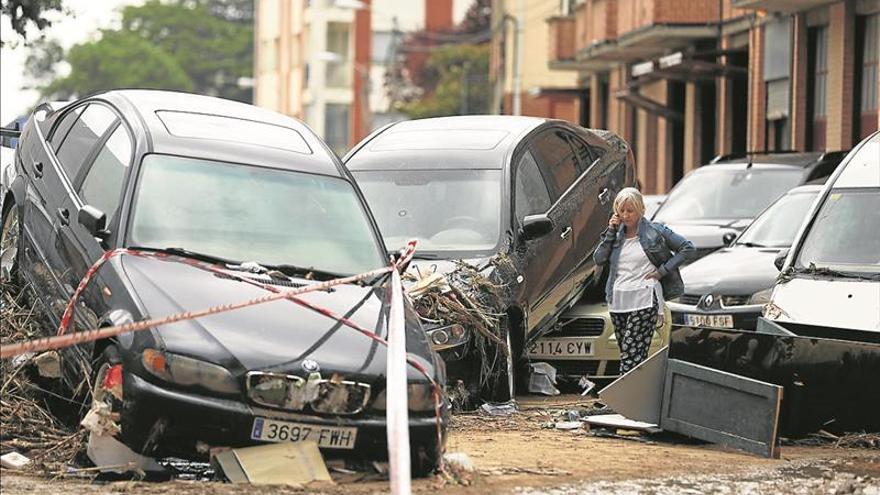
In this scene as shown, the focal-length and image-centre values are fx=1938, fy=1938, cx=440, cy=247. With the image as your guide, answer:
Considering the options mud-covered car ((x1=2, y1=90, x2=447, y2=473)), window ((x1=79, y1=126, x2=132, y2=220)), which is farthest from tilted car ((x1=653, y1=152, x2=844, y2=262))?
window ((x1=79, y1=126, x2=132, y2=220))

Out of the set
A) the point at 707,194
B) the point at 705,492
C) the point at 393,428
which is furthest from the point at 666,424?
the point at 707,194

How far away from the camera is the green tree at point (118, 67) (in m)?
116

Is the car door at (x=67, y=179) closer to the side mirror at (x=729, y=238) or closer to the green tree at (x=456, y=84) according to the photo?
the side mirror at (x=729, y=238)

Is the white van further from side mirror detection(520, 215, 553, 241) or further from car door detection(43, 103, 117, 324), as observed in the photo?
car door detection(43, 103, 117, 324)

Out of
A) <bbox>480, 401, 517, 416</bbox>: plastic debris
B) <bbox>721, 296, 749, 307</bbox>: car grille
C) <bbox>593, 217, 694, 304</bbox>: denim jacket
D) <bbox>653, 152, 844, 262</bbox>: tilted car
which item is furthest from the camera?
<bbox>653, 152, 844, 262</bbox>: tilted car

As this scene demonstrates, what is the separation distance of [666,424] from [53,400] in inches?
142

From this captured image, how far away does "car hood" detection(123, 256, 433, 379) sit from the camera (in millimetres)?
9008

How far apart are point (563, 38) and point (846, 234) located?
34.8 metres

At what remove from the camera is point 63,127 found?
39.5 feet

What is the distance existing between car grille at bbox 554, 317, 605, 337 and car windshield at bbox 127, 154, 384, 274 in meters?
4.30

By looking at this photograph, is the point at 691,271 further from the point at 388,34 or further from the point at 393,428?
the point at 388,34

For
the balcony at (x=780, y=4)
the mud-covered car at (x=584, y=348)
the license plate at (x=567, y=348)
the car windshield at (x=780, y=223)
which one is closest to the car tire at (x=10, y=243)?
the mud-covered car at (x=584, y=348)

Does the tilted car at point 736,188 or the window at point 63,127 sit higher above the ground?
the window at point 63,127

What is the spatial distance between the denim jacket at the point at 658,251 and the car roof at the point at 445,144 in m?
1.61
